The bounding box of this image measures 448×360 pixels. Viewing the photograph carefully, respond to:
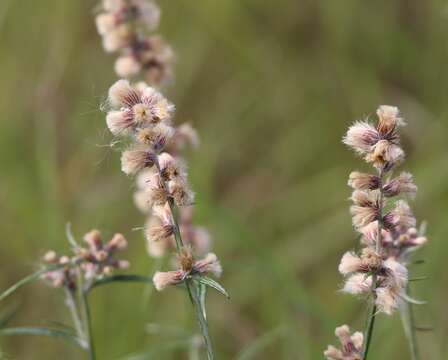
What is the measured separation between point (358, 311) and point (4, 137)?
6.09 feet

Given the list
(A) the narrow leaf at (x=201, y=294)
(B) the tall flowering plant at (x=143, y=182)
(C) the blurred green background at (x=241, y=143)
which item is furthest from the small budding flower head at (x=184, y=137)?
(C) the blurred green background at (x=241, y=143)

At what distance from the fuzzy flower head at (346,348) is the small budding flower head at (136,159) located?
0.38 metres

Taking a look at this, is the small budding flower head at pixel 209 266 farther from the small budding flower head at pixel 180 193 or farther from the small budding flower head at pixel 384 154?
the small budding flower head at pixel 384 154

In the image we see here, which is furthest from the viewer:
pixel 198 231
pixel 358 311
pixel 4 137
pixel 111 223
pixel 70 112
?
pixel 70 112

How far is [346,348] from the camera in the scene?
128cm

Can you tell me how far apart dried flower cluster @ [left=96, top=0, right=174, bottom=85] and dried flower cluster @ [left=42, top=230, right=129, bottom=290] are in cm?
60

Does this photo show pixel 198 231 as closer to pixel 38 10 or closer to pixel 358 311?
pixel 358 311

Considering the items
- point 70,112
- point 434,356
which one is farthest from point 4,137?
point 434,356

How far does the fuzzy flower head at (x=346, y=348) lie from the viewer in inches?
49.6

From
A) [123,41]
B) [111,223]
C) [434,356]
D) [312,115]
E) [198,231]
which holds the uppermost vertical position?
[312,115]

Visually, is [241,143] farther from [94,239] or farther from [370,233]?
[370,233]

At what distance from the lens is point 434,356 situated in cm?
284

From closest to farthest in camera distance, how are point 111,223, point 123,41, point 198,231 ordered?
point 123,41
point 198,231
point 111,223

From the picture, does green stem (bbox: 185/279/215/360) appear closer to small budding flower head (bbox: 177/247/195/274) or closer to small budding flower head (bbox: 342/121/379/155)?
small budding flower head (bbox: 177/247/195/274)
